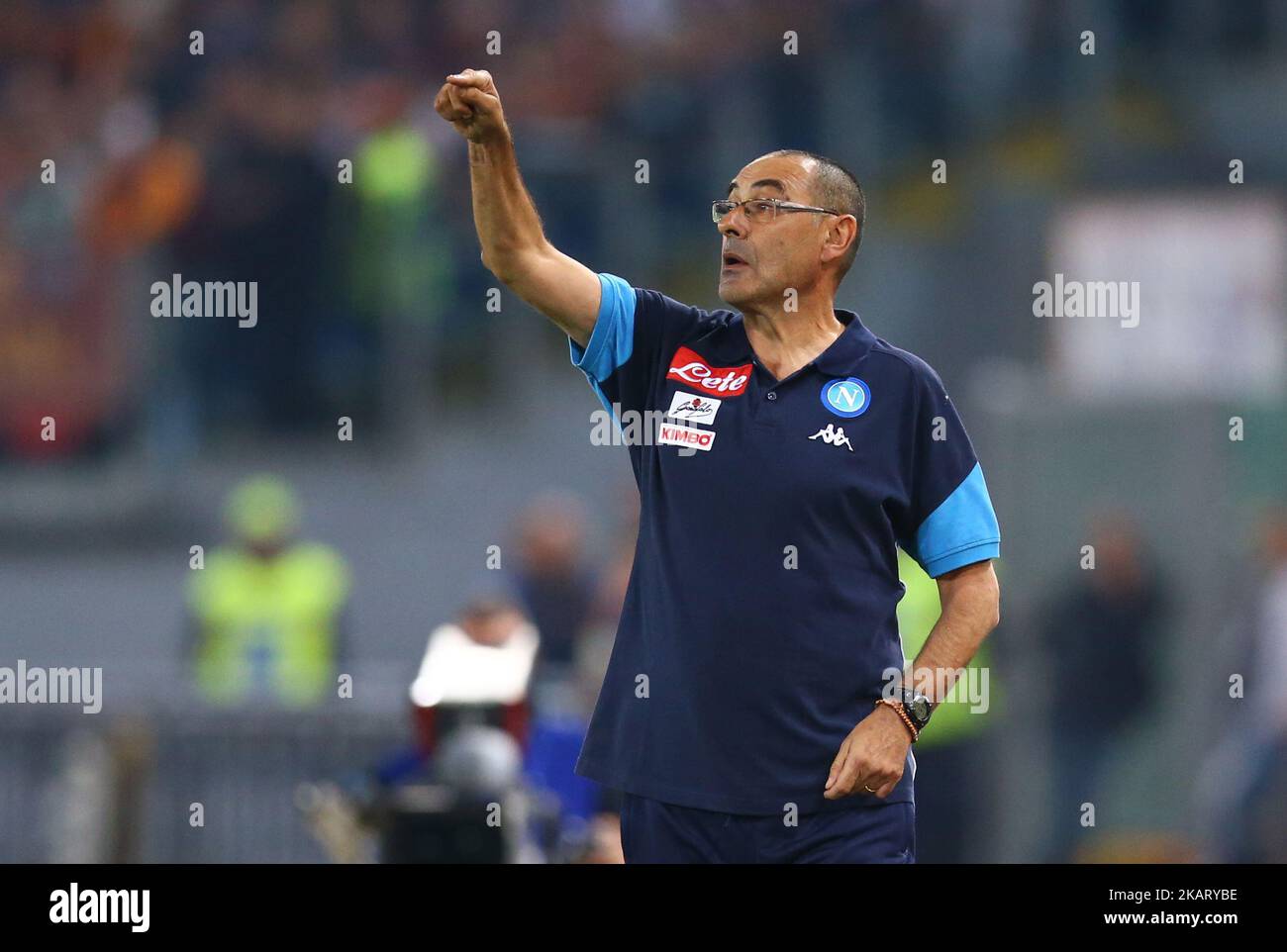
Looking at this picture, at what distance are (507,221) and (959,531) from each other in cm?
118

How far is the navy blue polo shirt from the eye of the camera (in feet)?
16.3

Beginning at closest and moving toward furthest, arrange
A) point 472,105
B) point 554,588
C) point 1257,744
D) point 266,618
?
1. point 472,105
2. point 554,588
3. point 266,618
4. point 1257,744

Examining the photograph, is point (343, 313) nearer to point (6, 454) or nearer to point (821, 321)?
point (6, 454)

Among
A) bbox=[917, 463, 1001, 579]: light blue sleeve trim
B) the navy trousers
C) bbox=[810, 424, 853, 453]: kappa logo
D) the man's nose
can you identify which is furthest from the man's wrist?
the man's nose

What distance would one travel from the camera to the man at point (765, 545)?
498 cm

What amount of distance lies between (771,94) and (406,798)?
9.67 m

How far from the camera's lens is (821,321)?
5297 mm

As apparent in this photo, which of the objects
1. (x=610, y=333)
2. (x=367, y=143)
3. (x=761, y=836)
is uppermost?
(x=367, y=143)

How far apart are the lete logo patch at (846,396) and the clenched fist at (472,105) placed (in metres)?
0.89

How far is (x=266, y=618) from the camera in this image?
12227 millimetres
